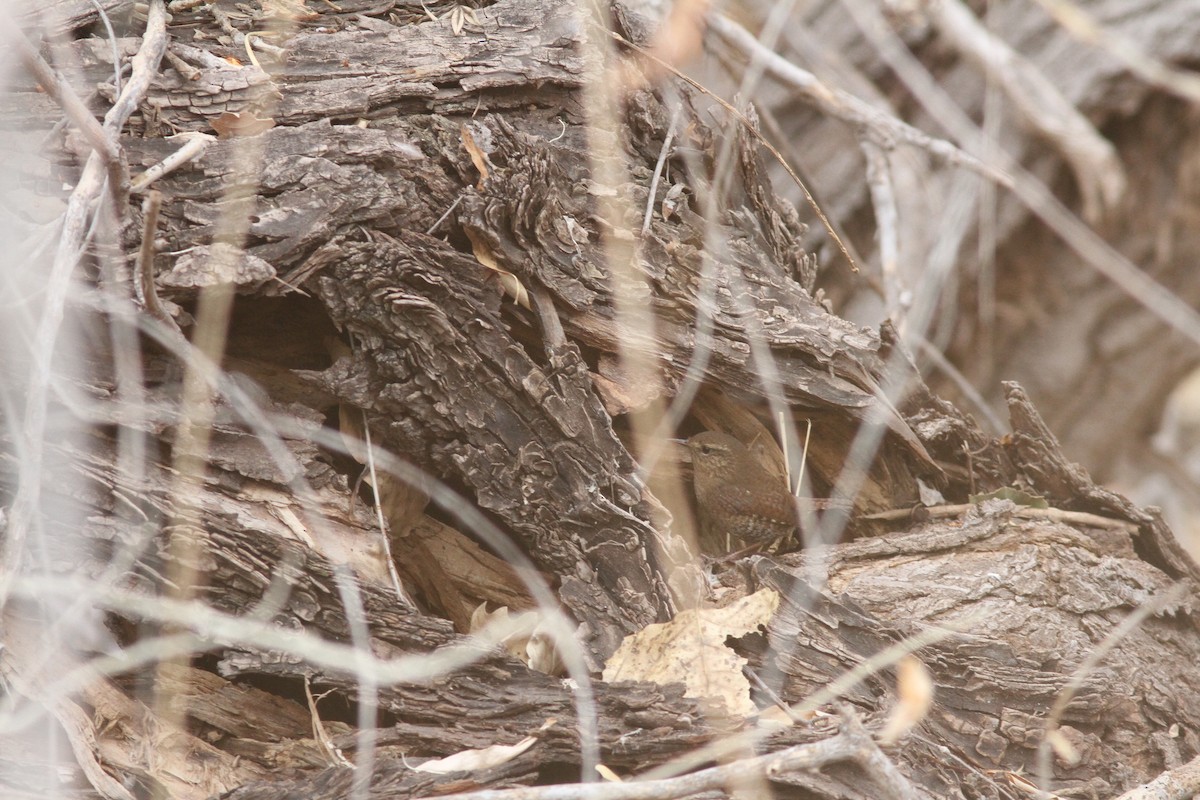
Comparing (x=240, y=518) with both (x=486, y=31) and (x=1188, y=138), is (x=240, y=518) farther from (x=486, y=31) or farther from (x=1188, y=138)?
(x=1188, y=138)

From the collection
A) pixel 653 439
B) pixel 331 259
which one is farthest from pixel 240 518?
pixel 653 439

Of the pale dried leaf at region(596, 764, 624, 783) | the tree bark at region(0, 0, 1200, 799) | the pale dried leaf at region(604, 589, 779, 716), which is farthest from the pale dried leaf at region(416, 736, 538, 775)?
the pale dried leaf at region(604, 589, 779, 716)

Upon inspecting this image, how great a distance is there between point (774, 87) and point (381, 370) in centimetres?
294

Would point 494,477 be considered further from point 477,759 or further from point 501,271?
point 477,759

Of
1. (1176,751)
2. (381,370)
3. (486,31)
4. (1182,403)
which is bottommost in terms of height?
(1182,403)

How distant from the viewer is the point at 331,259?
2273 millimetres

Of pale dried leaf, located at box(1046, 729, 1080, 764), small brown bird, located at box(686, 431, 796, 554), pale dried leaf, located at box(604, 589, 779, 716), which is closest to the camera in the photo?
pale dried leaf, located at box(604, 589, 779, 716)

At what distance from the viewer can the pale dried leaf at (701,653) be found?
223cm

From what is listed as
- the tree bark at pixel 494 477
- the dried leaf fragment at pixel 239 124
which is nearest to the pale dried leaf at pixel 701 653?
the tree bark at pixel 494 477

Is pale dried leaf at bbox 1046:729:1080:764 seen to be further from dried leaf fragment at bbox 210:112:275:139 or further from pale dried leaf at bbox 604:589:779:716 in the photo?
dried leaf fragment at bbox 210:112:275:139

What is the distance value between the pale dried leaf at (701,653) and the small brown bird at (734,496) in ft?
1.40

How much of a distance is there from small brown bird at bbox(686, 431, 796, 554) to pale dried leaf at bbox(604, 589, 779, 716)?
425 mm

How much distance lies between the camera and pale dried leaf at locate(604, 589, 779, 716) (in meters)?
2.23

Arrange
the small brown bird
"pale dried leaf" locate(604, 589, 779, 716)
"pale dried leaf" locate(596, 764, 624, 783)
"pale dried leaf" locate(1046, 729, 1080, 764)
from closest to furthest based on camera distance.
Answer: "pale dried leaf" locate(596, 764, 624, 783) < "pale dried leaf" locate(604, 589, 779, 716) < "pale dried leaf" locate(1046, 729, 1080, 764) < the small brown bird
